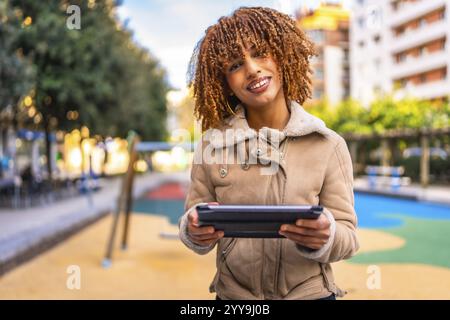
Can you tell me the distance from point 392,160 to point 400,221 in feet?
47.4

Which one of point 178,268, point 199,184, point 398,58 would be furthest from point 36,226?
point 398,58

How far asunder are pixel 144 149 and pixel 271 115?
11.2m

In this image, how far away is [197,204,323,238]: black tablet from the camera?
1185mm

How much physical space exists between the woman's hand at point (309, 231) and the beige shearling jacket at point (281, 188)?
3.9 inches

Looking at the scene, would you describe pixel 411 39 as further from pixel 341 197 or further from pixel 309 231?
pixel 309 231

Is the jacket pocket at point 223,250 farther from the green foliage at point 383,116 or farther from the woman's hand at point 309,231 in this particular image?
the green foliage at point 383,116

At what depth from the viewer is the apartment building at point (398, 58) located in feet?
90.5

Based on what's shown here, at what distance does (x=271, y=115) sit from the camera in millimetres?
1508

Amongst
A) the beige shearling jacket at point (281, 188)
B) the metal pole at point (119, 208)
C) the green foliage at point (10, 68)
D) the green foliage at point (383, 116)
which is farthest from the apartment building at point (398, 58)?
the beige shearling jacket at point (281, 188)

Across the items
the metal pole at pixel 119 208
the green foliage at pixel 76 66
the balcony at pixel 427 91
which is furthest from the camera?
the balcony at pixel 427 91

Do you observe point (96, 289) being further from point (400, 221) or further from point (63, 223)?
point (400, 221)

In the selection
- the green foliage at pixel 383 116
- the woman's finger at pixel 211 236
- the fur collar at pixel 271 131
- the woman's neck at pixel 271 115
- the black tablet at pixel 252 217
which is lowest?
the woman's finger at pixel 211 236

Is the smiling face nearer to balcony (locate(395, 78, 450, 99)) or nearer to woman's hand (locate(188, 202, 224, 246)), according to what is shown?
woman's hand (locate(188, 202, 224, 246))
